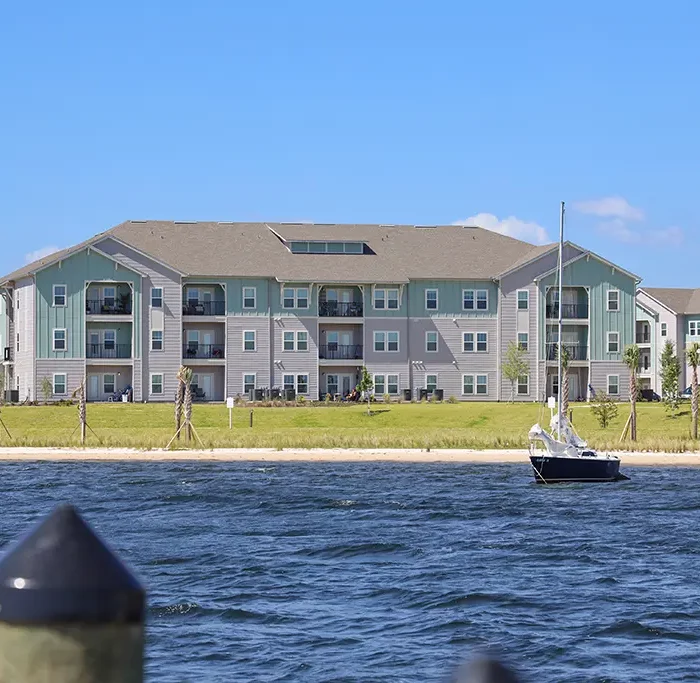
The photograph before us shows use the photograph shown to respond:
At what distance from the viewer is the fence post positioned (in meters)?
2.51

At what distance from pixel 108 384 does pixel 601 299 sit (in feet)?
106

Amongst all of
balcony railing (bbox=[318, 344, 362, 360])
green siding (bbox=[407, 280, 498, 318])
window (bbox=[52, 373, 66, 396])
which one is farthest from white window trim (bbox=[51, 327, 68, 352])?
green siding (bbox=[407, 280, 498, 318])

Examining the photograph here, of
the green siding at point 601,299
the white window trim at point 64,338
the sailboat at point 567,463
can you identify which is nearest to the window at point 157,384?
the white window trim at point 64,338

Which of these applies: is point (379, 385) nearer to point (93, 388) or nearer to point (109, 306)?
point (109, 306)

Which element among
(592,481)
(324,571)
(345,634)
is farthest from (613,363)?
(345,634)

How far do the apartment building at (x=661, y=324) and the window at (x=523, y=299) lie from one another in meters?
21.1

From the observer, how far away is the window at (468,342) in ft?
286

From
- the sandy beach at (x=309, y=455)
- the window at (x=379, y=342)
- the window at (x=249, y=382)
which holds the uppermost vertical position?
the window at (x=379, y=342)

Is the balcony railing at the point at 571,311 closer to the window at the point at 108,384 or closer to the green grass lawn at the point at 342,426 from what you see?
the green grass lawn at the point at 342,426

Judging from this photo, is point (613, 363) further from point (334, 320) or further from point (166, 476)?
point (166, 476)

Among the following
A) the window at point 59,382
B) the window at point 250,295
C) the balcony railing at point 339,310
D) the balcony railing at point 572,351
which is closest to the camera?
the window at point 59,382

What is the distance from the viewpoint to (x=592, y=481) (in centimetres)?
4794

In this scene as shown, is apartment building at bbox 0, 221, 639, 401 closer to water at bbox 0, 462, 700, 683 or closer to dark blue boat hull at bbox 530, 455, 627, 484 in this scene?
water at bbox 0, 462, 700, 683

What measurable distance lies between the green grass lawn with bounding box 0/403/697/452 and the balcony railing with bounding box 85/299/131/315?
778 centimetres
